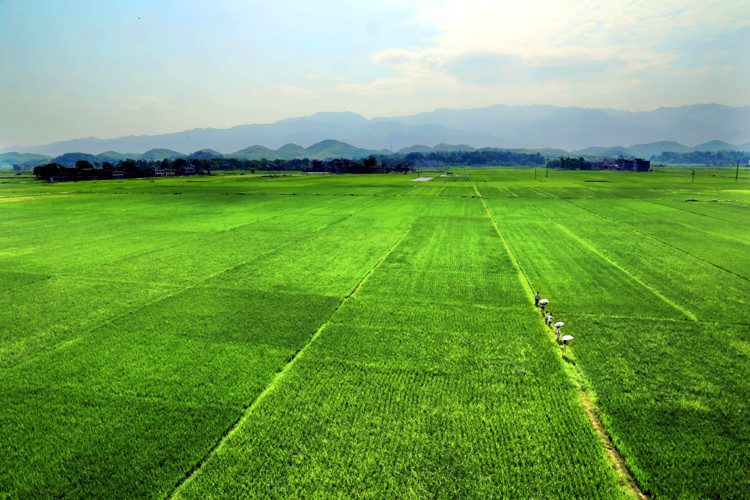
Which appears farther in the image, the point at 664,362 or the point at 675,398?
the point at 664,362

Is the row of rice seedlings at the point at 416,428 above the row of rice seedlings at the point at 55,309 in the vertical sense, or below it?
below

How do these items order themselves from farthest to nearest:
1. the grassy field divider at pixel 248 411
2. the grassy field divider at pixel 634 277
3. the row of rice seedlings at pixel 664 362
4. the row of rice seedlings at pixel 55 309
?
the grassy field divider at pixel 634 277 → the row of rice seedlings at pixel 55 309 → the row of rice seedlings at pixel 664 362 → the grassy field divider at pixel 248 411

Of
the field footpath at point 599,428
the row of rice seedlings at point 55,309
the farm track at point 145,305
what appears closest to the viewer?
the field footpath at point 599,428

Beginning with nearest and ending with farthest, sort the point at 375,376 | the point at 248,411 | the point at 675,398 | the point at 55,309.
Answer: the point at 248,411
the point at 675,398
the point at 375,376
the point at 55,309

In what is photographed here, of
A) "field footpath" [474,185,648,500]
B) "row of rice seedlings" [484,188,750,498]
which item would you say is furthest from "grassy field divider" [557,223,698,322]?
"field footpath" [474,185,648,500]

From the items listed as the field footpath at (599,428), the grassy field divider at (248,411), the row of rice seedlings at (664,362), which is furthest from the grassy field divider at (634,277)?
the grassy field divider at (248,411)

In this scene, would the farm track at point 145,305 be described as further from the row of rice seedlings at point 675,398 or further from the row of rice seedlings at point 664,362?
the row of rice seedlings at point 675,398

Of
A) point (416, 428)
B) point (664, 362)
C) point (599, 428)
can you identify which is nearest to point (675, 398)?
point (664, 362)

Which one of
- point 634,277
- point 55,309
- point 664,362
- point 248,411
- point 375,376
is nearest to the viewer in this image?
point 248,411

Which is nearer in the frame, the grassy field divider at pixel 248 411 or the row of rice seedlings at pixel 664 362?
the grassy field divider at pixel 248 411

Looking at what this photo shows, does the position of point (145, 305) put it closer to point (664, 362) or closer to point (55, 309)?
point (55, 309)
